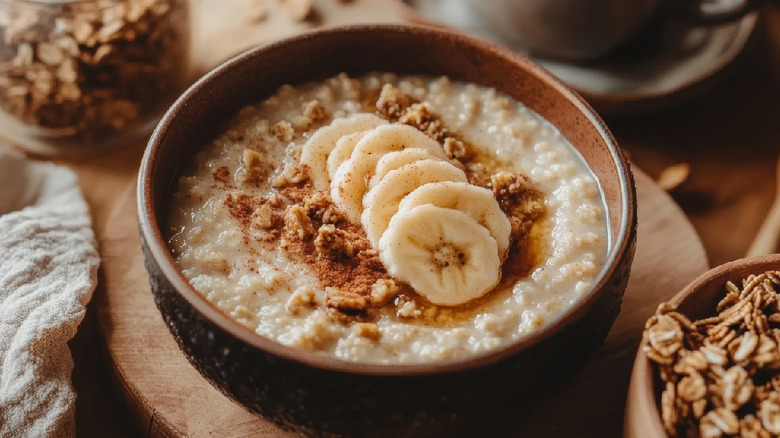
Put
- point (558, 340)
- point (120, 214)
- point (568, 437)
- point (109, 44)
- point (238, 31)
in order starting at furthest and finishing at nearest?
point (238, 31) → point (109, 44) → point (120, 214) → point (568, 437) → point (558, 340)

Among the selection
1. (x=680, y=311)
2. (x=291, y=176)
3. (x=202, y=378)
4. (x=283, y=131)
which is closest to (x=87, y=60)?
(x=283, y=131)

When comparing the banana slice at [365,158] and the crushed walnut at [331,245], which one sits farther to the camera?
the banana slice at [365,158]

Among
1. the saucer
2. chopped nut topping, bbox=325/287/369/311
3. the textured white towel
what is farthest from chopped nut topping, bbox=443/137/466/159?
the textured white towel

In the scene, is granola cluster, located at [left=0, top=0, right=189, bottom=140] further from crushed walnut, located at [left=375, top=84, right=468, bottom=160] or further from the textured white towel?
crushed walnut, located at [left=375, top=84, right=468, bottom=160]

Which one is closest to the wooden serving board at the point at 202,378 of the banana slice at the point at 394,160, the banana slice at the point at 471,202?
the banana slice at the point at 471,202

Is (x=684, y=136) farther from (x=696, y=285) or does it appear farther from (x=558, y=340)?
(x=558, y=340)

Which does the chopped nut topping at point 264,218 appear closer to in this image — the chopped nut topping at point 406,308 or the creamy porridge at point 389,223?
the creamy porridge at point 389,223

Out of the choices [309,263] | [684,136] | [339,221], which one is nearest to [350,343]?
[309,263]
